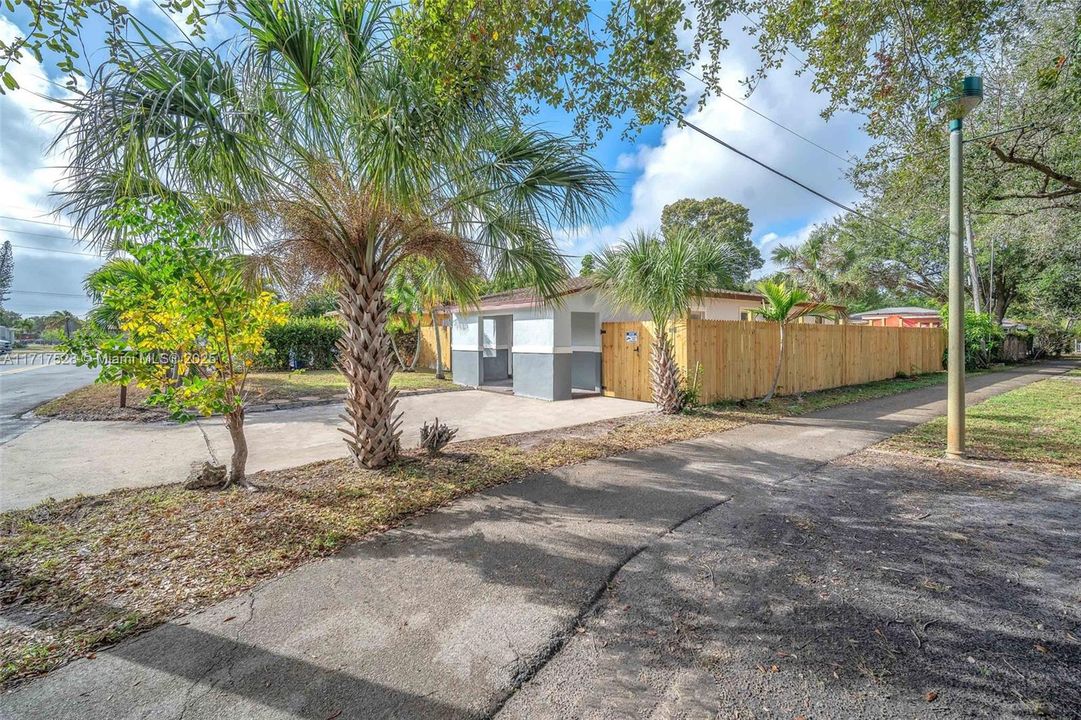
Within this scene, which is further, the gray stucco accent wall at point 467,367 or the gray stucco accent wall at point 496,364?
the gray stucco accent wall at point 496,364

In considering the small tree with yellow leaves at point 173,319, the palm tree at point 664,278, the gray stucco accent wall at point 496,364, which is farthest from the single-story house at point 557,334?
the small tree with yellow leaves at point 173,319

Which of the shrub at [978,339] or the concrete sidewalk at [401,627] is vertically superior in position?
the shrub at [978,339]

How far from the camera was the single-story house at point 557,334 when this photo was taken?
38.2 ft

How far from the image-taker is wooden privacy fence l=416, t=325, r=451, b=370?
19.1 meters

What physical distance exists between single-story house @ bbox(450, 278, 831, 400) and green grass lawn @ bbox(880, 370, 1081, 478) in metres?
4.33

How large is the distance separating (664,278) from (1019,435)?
20.1ft

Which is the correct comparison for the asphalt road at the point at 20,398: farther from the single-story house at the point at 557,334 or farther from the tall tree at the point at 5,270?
the tall tree at the point at 5,270

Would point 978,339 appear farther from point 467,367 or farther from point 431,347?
point 431,347

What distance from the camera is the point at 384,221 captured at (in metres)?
5.43

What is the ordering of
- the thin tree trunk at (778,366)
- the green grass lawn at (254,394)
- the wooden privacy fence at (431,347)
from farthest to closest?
the wooden privacy fence at (431,347) < the thin tree trunk at (778,366) < the green grass lawn at (254,394)

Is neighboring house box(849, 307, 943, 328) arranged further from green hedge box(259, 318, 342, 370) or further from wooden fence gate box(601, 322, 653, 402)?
green hedge box(259, 318, 342, 370)


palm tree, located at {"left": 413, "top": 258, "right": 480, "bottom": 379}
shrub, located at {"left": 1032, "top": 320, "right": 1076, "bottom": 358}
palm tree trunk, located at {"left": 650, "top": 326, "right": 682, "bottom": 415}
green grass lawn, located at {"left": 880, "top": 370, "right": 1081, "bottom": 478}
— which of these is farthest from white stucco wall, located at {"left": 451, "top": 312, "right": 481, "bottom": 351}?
shrub, located at {"left": 1032, "top": 320, "right": 1076, "bottom": 358}

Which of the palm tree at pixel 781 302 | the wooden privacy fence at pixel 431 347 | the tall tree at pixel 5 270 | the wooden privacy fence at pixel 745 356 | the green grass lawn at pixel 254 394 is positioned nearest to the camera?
the green grass lawn at pixel 254 394

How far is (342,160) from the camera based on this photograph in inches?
191
